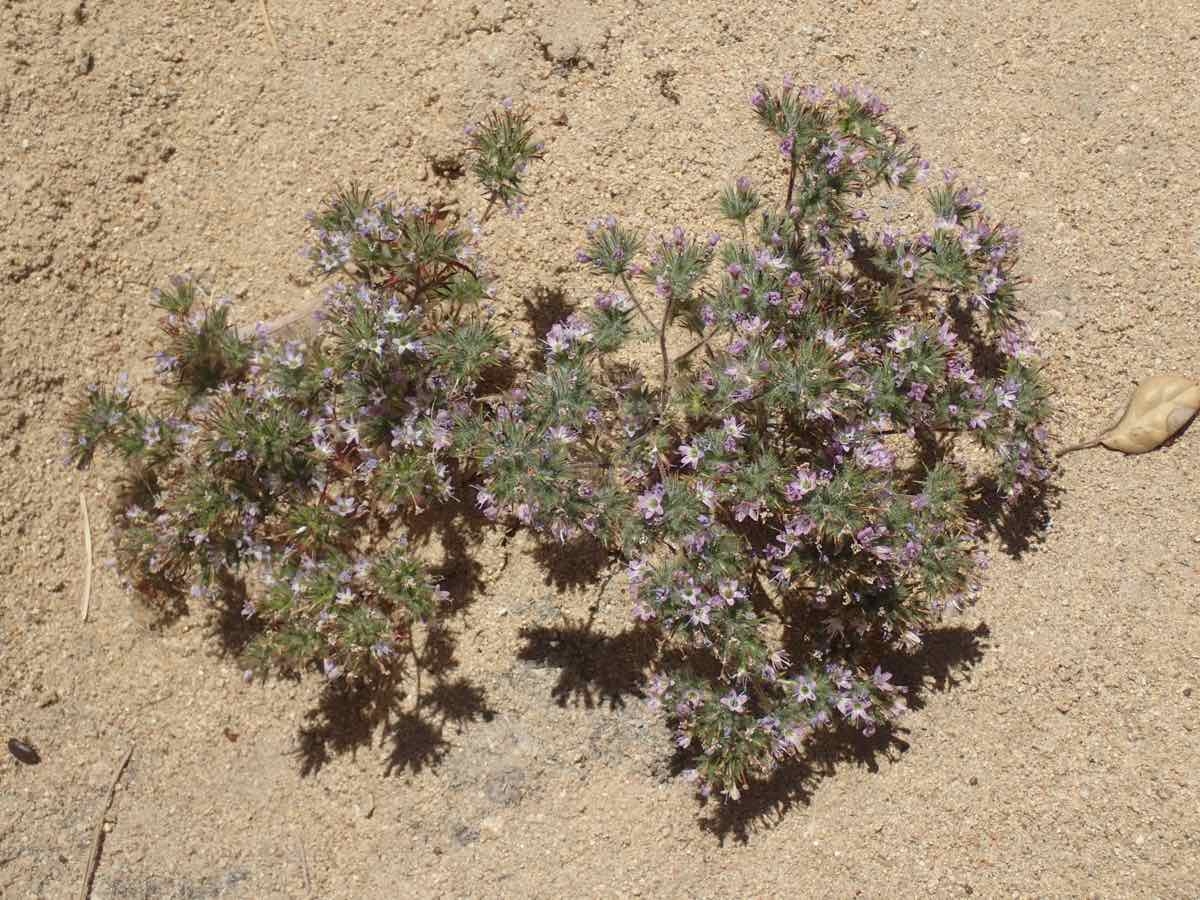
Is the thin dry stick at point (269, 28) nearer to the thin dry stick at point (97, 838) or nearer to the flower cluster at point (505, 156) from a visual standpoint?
the flower cluster at point (505, 156)

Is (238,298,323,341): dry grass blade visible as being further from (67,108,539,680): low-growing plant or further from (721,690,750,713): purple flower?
(721,690,750,713): purple flower

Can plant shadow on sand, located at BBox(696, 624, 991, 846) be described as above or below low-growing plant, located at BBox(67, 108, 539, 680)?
below

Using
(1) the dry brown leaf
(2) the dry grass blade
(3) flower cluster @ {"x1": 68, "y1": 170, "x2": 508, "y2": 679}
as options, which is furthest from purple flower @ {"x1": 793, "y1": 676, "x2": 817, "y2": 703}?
(2) the dry grass blade

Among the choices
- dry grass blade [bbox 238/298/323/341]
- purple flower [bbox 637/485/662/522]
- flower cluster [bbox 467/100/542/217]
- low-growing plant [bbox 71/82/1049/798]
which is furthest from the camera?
dry grass blade [bbox 238/298/323/341]

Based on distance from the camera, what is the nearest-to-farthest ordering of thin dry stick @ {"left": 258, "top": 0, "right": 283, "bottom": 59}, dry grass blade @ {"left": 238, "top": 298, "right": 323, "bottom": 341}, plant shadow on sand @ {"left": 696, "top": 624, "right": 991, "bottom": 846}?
1. plant shadow on sand @ {"left": 696, "top": 624, "right": 991, "bottom": 846}
2. dry grass blade @ {"left": 238, "top": 298, "right": 323, "bottom": 341}
3. thin dry stick @ {"left": 258, "top": 0, "right": 283, "bottom": 59}

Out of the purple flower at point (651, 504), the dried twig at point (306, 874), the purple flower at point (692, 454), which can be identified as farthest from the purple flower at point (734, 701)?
the dried twig at point (306, 874)
